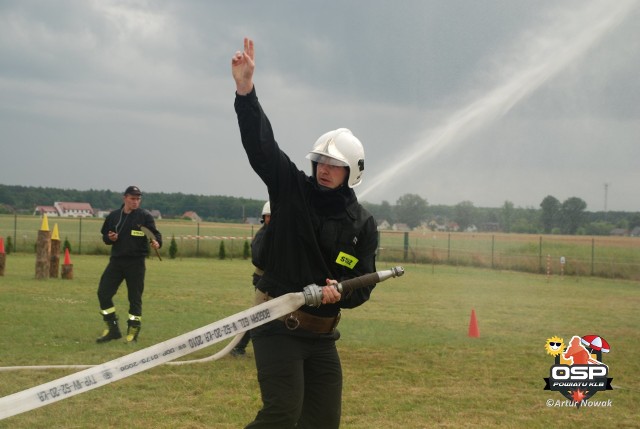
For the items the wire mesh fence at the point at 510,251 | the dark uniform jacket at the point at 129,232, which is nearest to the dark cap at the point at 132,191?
the dark uniform jacket at the point at 129,232

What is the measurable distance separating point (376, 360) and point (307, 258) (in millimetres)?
5606

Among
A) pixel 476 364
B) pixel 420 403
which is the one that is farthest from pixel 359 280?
pixel 476 364

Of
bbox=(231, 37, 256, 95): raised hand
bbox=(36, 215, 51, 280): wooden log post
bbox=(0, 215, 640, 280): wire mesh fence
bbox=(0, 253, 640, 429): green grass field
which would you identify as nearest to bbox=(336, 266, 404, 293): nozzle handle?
bbox=(231, 37, 256, 95): raised hand

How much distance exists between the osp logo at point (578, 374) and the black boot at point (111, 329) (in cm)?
608

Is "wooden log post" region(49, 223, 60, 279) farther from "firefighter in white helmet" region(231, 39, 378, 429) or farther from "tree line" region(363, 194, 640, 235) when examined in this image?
"firefighter in white helmet" region(231, 39, 378, 429)

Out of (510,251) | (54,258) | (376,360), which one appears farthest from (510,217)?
(376,360)

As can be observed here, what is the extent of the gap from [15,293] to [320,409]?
46.3ft

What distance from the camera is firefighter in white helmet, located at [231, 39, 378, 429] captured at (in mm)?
4133

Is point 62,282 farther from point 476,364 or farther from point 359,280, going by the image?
point 359,280

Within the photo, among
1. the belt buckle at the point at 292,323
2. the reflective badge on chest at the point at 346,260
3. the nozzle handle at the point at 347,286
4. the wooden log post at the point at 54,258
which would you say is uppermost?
the reflective badge on chest at the point at 346,260

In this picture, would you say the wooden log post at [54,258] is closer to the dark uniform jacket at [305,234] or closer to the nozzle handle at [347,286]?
the dark uniform jacket at [305,234]

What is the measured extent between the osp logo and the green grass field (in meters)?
0.16

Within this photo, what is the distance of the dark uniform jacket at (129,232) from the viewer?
34.3 feet

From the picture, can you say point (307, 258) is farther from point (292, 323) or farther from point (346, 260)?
point (292, 323)
